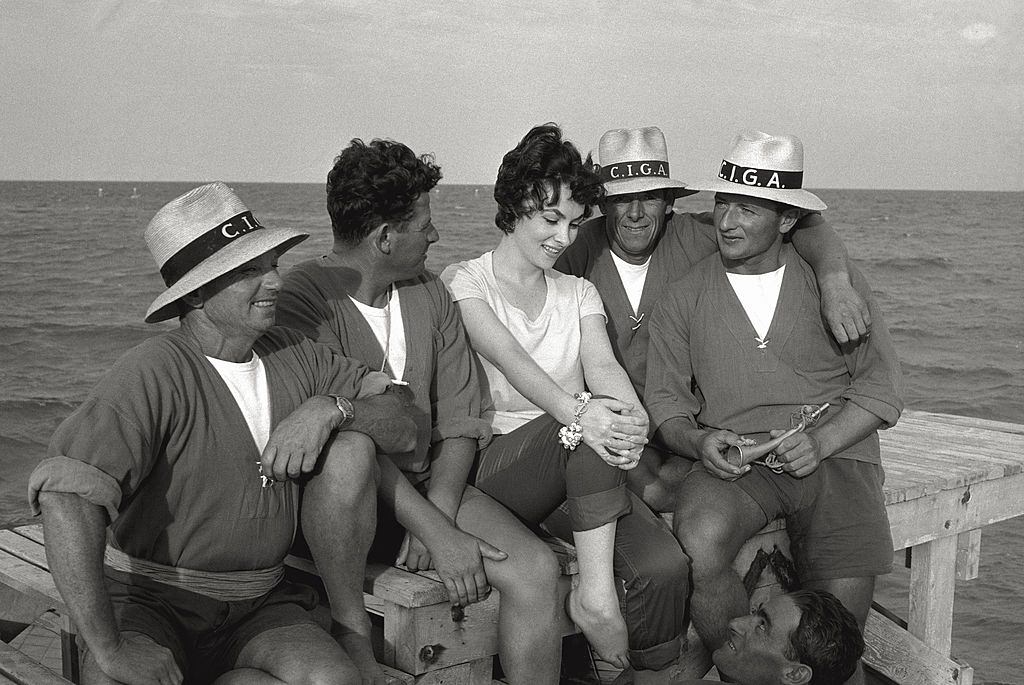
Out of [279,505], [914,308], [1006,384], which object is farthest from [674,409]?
[914,308]

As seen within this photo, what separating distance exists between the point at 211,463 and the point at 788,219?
7.57 feet

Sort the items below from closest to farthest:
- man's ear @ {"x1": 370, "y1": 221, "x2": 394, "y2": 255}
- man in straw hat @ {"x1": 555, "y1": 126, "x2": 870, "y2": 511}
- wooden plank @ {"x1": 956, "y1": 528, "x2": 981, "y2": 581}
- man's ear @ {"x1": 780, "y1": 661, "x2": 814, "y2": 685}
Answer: man's ear @ {"x1": 780, "y1": 661, "x2": 814, "y2": 685}
man's ear @ {"x1": 370, "y1": 221, "x2": 394, "y2": 255}
man in straw hat @ {"x1": 555, "y1": 126, "x2": 870, "y2": 511}
wooden plank @ {"x1": 956, "y1": 528, "x2": 981, "y2": 581}

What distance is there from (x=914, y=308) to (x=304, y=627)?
19.5 meters

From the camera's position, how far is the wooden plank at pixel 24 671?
2879 mm

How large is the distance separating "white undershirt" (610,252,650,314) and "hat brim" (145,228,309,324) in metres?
1.72

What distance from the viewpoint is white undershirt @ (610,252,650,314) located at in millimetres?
4332

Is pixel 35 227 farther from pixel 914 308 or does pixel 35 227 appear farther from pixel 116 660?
pixel 116 660

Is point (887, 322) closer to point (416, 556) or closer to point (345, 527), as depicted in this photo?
point (416, 556)

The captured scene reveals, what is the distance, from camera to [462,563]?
327 cm

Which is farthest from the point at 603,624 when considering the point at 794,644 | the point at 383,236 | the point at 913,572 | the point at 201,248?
the point at 913,572

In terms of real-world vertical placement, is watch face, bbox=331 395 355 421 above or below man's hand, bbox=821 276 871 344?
below

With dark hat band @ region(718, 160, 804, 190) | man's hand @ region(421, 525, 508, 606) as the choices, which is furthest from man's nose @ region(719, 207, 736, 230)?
man's hand @ region(421, 525, 508, 606)

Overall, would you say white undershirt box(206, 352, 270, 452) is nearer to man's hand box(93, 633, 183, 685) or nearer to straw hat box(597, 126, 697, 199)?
man's hand box(93, 633, 183, 685)

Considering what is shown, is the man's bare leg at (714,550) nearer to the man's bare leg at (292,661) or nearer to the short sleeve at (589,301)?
the short sleeve at (589,301)
